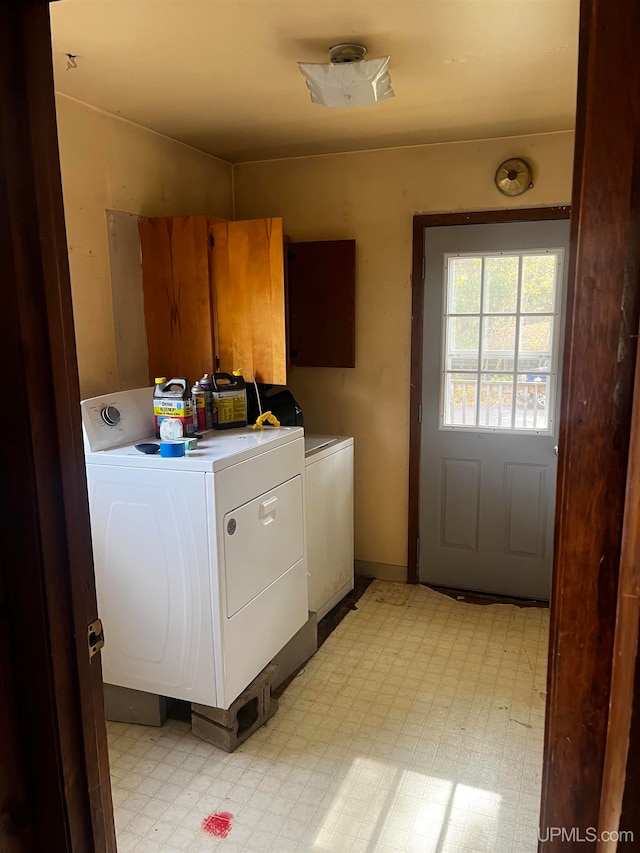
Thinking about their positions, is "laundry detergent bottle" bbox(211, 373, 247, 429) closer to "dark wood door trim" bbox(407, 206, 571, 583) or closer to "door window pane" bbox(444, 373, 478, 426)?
"dark wood door trim" bbox(407, 206, 571, 583)

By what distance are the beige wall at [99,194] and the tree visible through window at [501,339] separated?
1517 mm

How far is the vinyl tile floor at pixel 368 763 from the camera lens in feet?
5.97

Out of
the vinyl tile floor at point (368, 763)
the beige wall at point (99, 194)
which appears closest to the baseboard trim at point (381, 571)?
the vinyl tile floor at point (368, 763)

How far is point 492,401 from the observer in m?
3.21

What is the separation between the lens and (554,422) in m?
3.08

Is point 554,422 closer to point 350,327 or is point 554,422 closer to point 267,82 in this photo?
point 350,327

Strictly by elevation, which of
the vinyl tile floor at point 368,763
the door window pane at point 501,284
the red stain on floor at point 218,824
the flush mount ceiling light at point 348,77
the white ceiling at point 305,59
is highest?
the white ceiling at point 305,59

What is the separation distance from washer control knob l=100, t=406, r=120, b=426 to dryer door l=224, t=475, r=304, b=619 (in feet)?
1.98

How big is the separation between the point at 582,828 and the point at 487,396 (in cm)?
257

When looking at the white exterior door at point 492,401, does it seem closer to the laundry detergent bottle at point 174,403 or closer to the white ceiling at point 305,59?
the white ceiling at point 305,59

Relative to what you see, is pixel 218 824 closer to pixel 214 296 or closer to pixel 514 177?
pixel 214 296

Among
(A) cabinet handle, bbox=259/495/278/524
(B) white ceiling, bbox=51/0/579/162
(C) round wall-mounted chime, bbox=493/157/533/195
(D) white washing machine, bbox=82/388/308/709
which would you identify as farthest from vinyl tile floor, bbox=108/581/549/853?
(B) white ceiling, bbox=51/0/579/162

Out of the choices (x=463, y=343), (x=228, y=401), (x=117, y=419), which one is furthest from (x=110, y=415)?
(x=463, y=343)

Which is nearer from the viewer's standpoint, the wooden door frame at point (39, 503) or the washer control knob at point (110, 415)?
the wooden door frame at point (39, 503)
